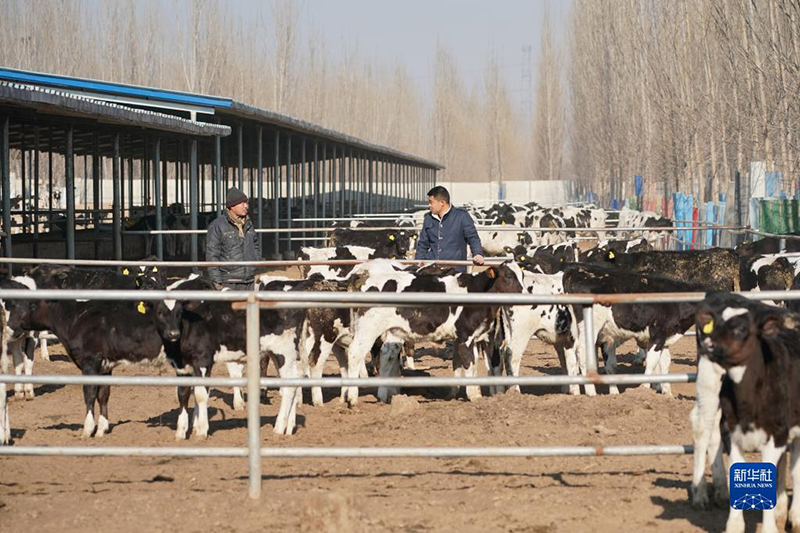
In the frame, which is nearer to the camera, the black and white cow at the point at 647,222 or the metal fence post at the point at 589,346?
the metal fence post at the point at 589,346

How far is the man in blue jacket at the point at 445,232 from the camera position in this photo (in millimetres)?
12133

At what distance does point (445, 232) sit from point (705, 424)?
639cm

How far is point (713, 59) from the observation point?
125ft

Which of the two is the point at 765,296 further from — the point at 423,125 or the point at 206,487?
the point at 423,125

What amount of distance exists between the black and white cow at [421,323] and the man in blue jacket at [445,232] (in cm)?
60

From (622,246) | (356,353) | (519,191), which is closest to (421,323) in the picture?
(356,353)

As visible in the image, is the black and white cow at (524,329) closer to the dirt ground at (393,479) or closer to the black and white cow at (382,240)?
the dirt ground at (393,479)

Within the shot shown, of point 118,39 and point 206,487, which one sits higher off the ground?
point 118,39

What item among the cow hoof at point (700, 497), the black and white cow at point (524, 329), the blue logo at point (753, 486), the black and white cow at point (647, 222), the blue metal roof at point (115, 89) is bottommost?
the cow hoof at point (700, 497)

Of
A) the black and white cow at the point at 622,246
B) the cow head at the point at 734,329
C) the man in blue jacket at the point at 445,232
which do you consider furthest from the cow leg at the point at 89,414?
the black and white cow at the point at 622,246

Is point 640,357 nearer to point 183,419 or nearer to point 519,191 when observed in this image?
point 183,419

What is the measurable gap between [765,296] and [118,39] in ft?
196

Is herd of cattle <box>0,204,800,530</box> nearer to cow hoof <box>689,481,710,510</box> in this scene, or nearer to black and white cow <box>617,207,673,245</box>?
cow hoof <box>689,481,710,510</box>

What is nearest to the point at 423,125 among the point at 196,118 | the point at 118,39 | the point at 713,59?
the point at 118,39
